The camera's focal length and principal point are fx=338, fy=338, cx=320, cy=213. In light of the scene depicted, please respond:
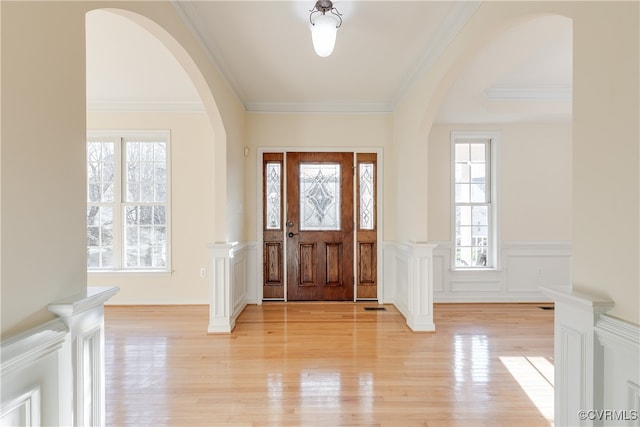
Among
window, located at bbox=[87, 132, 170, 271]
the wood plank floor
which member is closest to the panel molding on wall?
the wood plank floor

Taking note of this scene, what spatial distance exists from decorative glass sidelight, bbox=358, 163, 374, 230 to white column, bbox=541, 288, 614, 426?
3.15m

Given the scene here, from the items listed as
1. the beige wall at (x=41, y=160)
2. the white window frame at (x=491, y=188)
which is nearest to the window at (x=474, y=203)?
the white window frame at (x=491, y=188)

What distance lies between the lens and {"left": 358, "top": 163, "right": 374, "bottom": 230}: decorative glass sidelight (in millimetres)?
4672

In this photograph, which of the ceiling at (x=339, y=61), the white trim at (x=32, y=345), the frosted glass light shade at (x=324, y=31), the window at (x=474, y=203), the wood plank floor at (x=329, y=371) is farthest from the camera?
the window at (x=474, y=203)

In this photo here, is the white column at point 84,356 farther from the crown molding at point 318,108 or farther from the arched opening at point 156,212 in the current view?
the crown molding at point 318,108

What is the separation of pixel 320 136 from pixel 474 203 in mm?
2396

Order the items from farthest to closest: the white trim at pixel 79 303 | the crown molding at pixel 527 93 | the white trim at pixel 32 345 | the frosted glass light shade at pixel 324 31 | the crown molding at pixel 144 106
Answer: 1. the crown molding at pixel 144 106
2. the crown molding at pixel 527 93
3. the frosted glass light shade at pixel 324 31
4. the white trim at pixel 79 303
5. the white trim at pixel 32 345

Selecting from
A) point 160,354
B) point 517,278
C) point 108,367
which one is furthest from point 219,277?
point 517,278

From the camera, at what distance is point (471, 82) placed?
3576mm

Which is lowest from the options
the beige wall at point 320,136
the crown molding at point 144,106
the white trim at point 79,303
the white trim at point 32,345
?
the white trim at point 32,345

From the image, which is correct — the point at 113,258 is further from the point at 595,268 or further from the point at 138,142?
the point at 595,268

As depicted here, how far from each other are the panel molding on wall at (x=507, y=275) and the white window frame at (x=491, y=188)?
0.07 meters

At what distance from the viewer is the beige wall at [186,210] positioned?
178 inches

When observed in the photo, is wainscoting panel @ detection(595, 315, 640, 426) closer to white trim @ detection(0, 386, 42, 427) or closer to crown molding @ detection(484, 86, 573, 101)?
white trim @ detection(0, 386, 42, 427)
